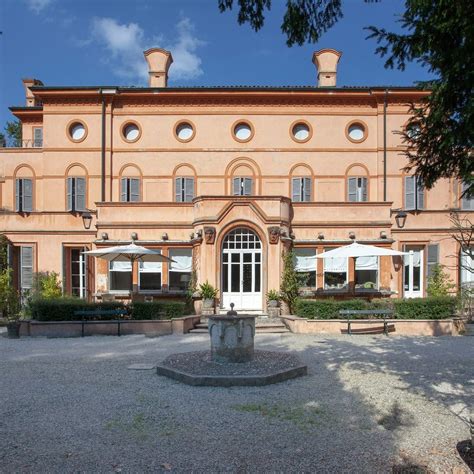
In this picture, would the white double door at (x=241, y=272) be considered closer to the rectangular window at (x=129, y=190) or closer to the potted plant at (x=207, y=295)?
the potted plant at (x=207, y=295)

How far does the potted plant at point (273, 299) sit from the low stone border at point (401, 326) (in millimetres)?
1715

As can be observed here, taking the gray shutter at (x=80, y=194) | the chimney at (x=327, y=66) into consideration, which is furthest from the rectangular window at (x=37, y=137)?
the chimney at (x=327, y=66)

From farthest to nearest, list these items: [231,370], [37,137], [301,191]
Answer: [37,137] < [301,191] < [231,370]

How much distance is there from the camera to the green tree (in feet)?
12.9

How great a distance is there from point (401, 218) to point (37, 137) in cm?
2000

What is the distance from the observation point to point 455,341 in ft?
40.8

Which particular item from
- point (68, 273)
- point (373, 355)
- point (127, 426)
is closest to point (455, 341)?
point (373, 355)

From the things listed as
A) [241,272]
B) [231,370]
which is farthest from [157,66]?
[231,370]

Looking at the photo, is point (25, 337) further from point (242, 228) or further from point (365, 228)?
point (365, 228)

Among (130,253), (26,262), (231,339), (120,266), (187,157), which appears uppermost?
(187,157)

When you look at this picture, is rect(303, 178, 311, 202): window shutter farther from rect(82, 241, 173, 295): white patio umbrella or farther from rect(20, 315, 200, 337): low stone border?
rect(20, 315, 200, 337): low stone border

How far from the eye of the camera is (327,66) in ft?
74.4

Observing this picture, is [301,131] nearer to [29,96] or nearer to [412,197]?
[412,197]

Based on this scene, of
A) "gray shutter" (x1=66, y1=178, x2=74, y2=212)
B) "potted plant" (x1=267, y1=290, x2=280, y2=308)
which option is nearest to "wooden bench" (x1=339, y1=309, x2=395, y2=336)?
"potted plant" (x1=267, y1=290, x2=280, y2=308)
